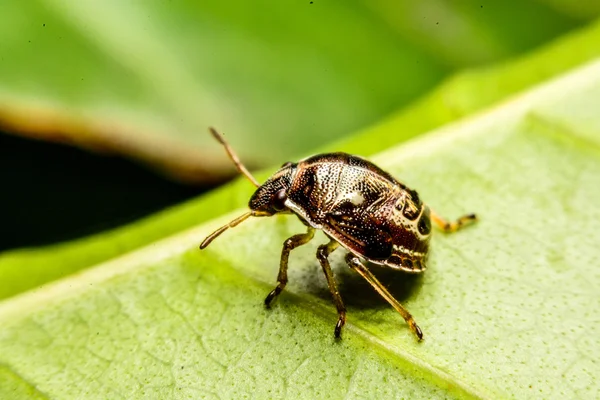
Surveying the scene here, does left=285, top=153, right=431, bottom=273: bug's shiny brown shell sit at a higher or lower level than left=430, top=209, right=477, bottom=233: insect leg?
higher

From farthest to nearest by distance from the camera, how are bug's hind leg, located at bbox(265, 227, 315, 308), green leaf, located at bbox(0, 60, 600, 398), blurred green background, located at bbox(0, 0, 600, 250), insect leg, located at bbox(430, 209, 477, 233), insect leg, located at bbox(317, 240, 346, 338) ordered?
blurred green background, located at bbox(0, 0, 600, 250) < insect leg, located at bbox(430, 209, 477, 233) < bug's hind leg, located at bbox(265, 227, 315, 308) < insect leg, located at bbox(317, 240, 346, 338) < green leaf, located at bbox(0, 60, 600, 398)

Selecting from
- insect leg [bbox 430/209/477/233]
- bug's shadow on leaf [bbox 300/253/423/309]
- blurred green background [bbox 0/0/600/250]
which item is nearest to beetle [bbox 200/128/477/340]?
bug's shadow on leaf [bbox 300/253/423/309]

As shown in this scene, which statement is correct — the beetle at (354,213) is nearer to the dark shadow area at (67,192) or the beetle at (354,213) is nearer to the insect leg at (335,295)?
the insect leg at (335,295)

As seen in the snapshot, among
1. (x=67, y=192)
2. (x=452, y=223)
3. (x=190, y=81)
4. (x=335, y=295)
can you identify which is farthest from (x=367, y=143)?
(x=67, y=192)

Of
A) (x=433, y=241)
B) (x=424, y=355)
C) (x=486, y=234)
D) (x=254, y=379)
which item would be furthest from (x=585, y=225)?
(x=254, y=379)

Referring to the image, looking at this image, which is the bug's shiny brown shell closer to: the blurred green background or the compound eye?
the compound eye

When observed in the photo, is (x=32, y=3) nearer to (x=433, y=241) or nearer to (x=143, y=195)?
(x=143, y=195)

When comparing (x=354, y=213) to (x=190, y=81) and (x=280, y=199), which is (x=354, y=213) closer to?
(x=280, y=199)
